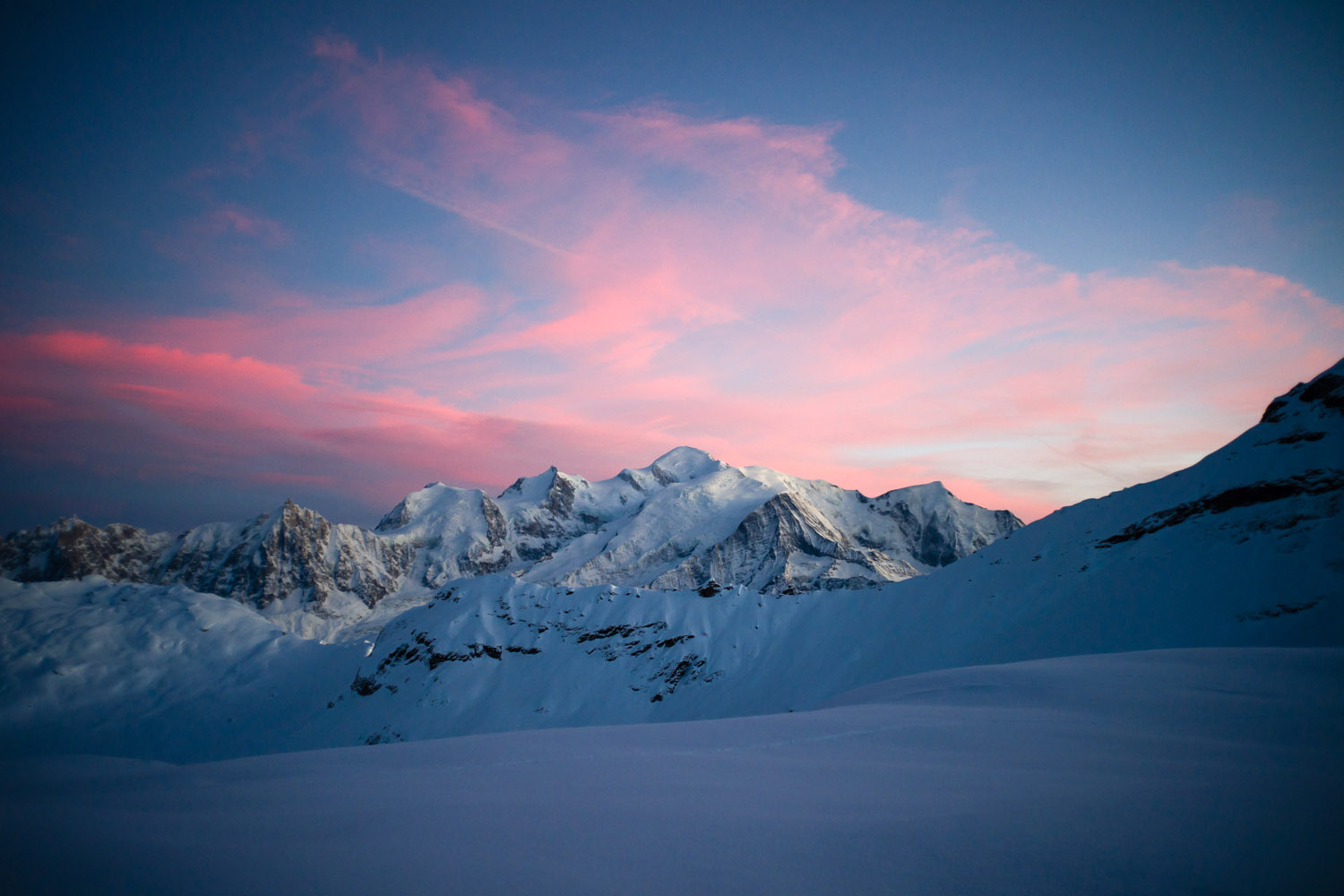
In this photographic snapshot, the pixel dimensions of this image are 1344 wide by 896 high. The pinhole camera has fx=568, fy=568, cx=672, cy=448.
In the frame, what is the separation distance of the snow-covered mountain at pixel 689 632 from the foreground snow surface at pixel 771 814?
38182mm

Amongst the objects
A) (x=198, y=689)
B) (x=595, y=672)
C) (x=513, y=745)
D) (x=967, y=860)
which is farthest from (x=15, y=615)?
(x=967, y=860)

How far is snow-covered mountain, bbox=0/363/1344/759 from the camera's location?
4244 centimetres

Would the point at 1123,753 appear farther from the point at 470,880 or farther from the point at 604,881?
the point at 470,880

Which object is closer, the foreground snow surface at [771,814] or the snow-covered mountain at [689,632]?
the foreground snow surface at [771,814]

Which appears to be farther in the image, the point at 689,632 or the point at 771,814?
the point at 689,632

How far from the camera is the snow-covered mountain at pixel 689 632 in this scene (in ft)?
139

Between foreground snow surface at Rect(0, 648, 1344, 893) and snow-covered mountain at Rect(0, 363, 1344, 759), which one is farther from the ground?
foreground snow surface at Rect(0, 648, 1344, 893)

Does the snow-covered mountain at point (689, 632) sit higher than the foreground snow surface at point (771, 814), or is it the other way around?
the foreground snow surface at point (771, 814)

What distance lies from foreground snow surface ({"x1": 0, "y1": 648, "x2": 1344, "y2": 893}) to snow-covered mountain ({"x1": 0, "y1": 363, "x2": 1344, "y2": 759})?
38.2 metres

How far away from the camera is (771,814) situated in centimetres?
569

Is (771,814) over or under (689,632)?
over

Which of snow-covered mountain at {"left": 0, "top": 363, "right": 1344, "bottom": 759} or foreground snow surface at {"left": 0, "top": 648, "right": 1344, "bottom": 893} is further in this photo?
snow-covered mountain at {"left": 0, "top": 363, "right": 1344, "bottom": 759}

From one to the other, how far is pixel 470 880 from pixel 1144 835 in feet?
17.9

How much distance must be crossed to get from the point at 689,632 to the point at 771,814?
82450 mm
